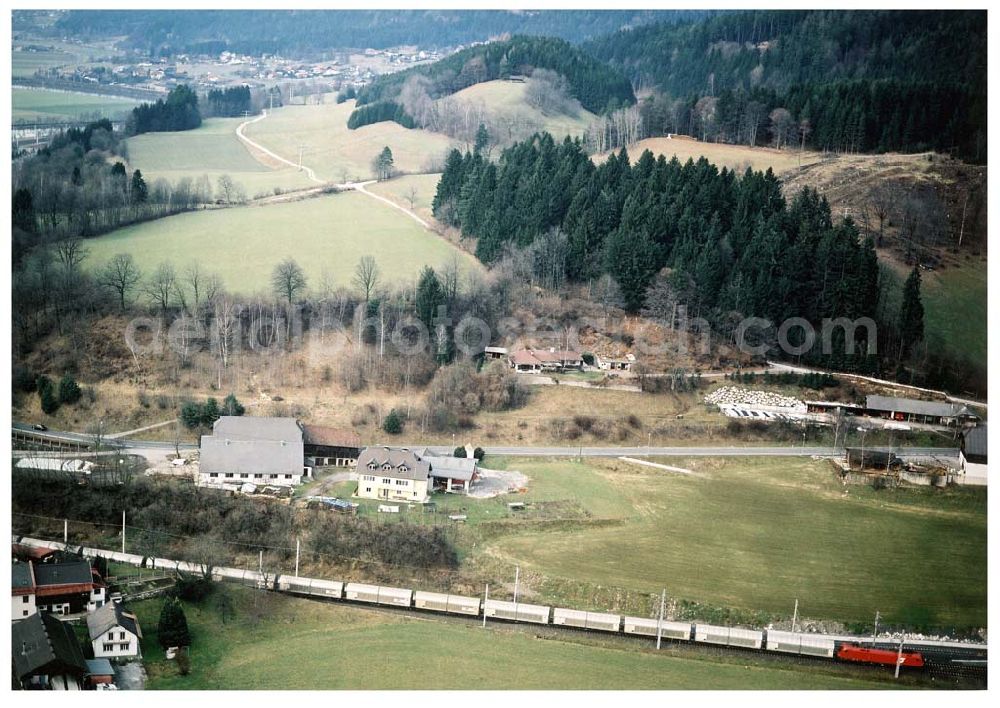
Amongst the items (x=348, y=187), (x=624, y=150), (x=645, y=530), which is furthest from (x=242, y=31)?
(x=645, y=530)

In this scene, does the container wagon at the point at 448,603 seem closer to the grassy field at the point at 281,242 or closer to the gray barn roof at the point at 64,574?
the gray barn roof at the point at 64,574

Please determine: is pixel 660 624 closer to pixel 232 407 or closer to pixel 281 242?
pixel 232 407

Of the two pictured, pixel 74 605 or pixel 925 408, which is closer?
pixel 74 605

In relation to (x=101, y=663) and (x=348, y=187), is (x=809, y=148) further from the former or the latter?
(x=101, y=663)

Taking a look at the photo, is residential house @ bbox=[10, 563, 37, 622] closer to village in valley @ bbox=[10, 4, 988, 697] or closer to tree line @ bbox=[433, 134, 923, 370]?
village in valley @ bbox=[10, 4, 988, 697]

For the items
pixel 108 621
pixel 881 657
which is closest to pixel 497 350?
pixel 881 657

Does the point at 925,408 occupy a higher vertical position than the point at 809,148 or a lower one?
lower

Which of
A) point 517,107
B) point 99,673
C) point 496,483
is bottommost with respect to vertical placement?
point 99,673

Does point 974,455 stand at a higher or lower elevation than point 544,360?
lower
